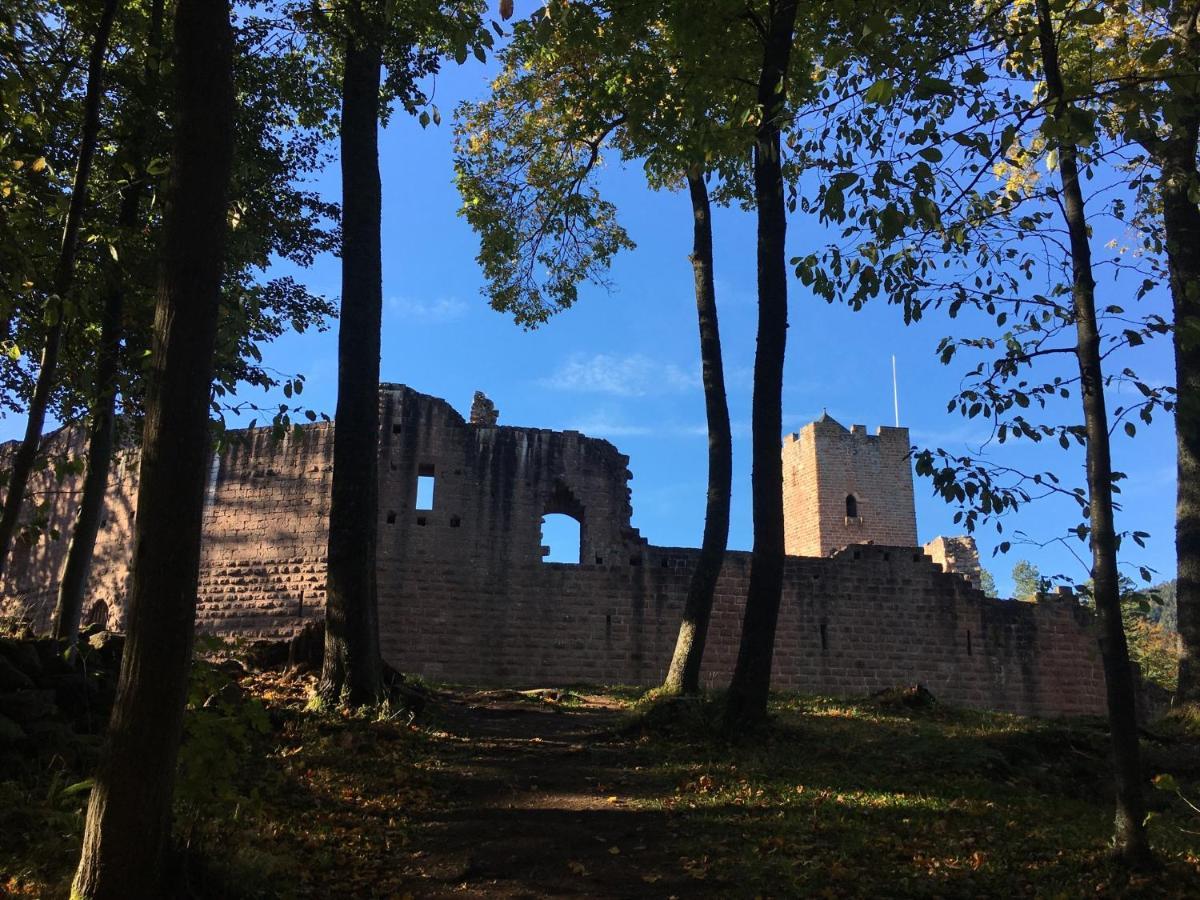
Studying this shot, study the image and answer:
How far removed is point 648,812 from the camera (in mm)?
6480

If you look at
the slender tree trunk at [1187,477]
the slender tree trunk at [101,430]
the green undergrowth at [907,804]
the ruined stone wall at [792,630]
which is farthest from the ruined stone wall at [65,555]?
the slender tree trunk at [1187,477]

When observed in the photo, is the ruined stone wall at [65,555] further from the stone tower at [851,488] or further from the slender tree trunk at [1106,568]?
the stone tower at [851,488]

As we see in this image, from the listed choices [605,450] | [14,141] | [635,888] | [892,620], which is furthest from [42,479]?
[635,888]

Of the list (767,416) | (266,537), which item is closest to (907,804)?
(767,416)

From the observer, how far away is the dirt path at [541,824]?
5.09 metres

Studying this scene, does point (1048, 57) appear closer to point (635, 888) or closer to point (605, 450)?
point (635, 888)

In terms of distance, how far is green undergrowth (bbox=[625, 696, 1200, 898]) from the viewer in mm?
5160

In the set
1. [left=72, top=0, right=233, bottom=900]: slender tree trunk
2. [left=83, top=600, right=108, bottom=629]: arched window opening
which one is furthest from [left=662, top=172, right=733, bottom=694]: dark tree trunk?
[left=83, top=600, right=108, bottom=629]: arched window opening

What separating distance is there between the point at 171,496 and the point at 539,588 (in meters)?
14.7

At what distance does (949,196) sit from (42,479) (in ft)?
68.7

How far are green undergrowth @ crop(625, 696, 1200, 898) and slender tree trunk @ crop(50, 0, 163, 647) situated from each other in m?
5.30

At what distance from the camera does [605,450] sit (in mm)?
19891

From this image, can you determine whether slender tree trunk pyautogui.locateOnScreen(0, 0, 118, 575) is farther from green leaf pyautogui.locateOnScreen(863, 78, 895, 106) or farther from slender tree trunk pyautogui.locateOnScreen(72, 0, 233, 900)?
green leaf pyautogui.locateOnScreen(863, 78, 895, 106)

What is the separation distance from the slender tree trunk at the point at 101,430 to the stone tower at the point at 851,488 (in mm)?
25002
